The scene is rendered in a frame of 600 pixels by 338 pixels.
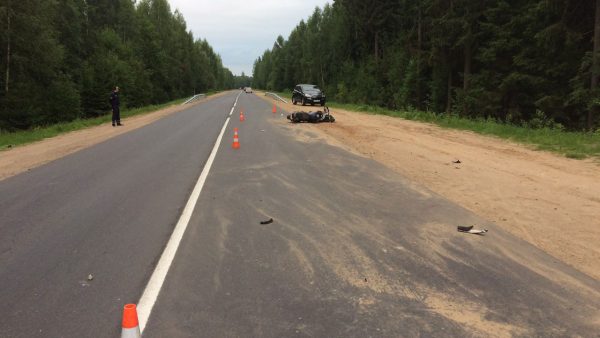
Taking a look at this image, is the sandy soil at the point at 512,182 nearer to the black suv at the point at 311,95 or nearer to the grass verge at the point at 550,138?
the grass verge at the point at 550,138

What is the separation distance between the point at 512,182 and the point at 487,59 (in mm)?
20155

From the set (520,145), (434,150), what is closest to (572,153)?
(520,145)

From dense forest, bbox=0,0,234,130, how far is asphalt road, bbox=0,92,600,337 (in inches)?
1003

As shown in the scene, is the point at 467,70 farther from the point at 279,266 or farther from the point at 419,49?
the point at 279,266

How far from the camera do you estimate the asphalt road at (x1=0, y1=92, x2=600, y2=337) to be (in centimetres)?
357

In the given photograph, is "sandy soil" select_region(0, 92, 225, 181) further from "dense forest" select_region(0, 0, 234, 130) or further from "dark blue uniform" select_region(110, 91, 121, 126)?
"dense forest" select_region(0, 0, 234, 130)

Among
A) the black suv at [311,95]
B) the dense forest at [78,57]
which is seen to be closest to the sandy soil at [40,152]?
the dense forest at [78,57]

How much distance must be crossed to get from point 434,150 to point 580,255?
8.09 metres

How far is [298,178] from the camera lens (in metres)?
9.31

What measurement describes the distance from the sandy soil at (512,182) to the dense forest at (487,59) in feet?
23.5

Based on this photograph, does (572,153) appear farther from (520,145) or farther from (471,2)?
(471,2)

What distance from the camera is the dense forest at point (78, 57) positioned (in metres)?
29.4

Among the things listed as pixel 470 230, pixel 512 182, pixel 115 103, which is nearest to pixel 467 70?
pixel 115 103

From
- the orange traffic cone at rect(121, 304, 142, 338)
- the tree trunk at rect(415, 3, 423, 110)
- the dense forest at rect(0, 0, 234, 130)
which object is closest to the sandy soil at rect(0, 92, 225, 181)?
the orange traffic cone at rect(121, 304, 142, 338)
